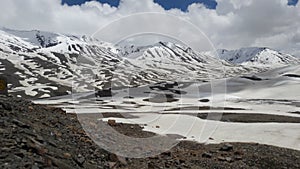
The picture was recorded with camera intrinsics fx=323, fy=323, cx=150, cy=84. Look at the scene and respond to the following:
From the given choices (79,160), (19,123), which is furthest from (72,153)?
(19,123)

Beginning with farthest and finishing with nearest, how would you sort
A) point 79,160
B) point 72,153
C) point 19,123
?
point 19,123, point 72,153, point 79,160

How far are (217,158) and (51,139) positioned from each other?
10363 mm

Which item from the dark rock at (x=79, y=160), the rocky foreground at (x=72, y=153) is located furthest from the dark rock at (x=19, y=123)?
the dark rock at (x=79, y=160)

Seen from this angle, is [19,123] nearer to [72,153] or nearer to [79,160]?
[72,153]

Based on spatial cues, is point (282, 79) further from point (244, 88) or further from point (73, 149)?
point (73, 149)

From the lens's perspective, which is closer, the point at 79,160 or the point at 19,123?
the point at 79,160

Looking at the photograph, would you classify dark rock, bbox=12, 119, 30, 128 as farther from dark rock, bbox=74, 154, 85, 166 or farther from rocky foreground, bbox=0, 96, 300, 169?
dark rock, bbox=74, 154, 85, 166

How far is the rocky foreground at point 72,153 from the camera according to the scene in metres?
11.9

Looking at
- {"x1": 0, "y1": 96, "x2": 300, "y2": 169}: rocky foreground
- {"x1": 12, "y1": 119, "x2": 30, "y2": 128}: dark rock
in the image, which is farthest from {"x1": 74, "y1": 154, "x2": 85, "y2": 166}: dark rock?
{"x1": 12, "y1": 119, "x2": 30, "y2": 128}: dark rock

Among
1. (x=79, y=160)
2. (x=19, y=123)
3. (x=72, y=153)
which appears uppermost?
(x=19, y=123)

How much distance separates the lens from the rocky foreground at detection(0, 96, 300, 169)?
11898 mm

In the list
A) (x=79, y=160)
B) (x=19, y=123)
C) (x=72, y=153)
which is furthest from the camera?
(x=19, y=123)

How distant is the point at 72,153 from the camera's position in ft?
47.8

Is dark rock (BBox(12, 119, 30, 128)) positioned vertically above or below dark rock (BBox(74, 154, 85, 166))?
above
